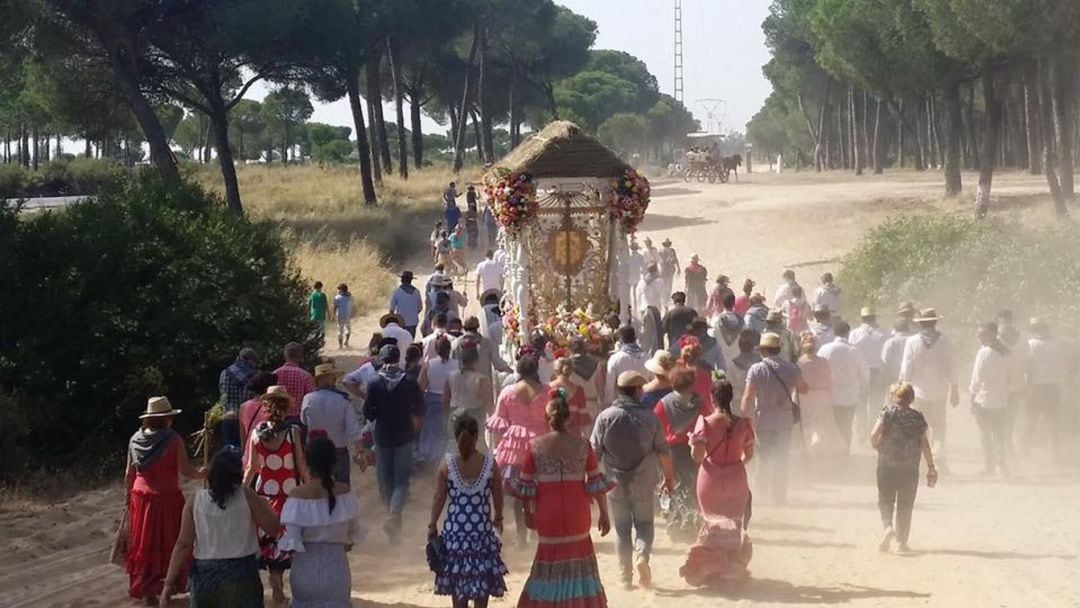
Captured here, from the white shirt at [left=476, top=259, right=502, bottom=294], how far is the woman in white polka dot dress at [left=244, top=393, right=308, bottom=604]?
1054cm

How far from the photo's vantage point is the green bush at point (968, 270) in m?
18.4

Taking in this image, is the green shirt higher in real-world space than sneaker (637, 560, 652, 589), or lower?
higher

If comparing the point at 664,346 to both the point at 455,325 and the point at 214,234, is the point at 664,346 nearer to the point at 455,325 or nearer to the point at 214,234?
the point at 455,325

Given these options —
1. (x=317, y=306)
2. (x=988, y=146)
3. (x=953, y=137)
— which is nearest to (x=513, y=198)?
(x=317, y=306)

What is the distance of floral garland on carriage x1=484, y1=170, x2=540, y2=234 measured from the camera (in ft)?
51.0

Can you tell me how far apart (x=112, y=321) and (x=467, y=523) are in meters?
9.46

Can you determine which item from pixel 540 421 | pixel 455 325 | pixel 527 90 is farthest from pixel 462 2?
pixel 540 421

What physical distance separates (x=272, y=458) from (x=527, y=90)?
69.5 metres

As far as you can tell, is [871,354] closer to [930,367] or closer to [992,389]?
[930,367]

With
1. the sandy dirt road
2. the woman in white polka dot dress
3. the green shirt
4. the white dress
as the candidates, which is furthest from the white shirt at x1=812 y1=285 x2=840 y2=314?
the white dress

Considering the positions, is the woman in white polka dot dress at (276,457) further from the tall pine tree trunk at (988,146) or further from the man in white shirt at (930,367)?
the tall pine tree trunk at (988,146)

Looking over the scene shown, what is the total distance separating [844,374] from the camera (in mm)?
12406

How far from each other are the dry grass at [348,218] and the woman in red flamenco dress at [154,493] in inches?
643

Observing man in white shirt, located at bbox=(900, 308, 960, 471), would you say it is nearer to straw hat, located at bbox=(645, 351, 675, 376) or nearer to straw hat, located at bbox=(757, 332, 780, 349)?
straw hat, located at bbox=(757, 332, 780, 349)
